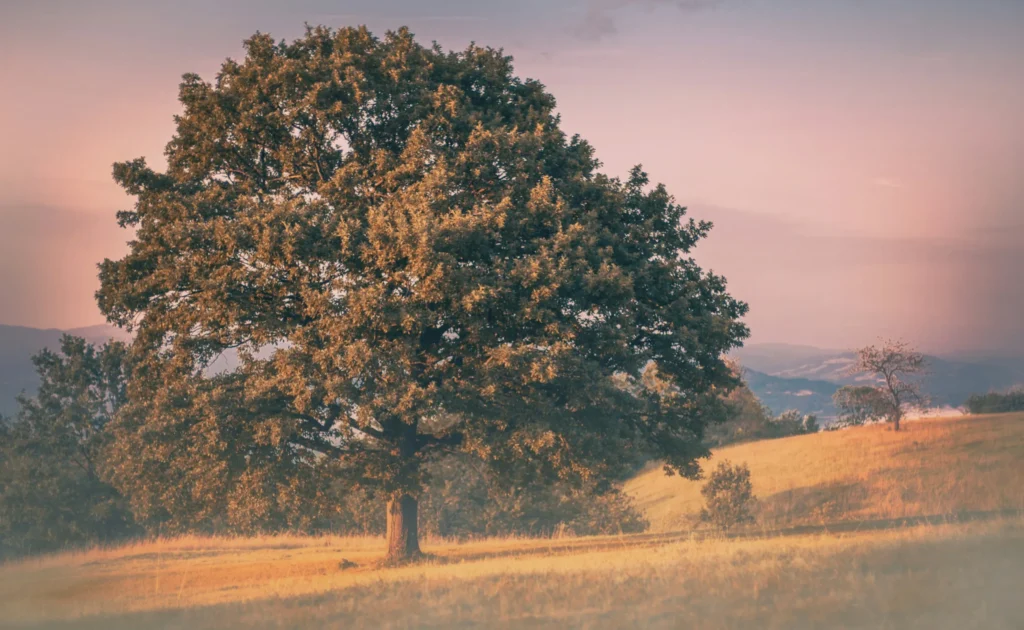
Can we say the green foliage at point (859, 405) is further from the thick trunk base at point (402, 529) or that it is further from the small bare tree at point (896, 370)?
the thick trunk base at point (402, 529)

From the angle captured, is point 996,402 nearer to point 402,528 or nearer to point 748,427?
point 748,427

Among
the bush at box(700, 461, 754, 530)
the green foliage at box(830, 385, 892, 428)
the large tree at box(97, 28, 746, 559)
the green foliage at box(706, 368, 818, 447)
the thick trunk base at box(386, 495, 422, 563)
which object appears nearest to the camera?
the large tree at box(97, 28, 746, 559)

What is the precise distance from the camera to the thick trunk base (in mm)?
29734

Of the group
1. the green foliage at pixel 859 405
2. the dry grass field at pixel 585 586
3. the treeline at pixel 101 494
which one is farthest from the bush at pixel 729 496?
the green foliage at pixel 859 405

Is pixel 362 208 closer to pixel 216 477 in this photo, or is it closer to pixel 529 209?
pixel 529 209

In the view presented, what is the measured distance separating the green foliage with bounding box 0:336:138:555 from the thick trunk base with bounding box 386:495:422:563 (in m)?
26.1

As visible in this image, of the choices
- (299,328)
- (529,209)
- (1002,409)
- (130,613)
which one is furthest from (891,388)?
(130,613)

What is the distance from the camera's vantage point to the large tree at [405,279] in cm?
2414

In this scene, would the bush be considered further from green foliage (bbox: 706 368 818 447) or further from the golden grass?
green foliage (bbox: 706 368 818 447)

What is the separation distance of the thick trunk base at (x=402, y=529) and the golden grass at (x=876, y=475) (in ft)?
63.8

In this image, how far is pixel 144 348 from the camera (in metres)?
28.0

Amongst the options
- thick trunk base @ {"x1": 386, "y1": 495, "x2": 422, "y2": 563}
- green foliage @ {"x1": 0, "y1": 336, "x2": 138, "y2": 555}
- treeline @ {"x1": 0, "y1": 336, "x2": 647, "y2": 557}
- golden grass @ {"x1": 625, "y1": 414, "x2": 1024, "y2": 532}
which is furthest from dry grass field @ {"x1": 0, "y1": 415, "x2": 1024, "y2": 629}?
golden grass @ {"x1": 625, "y1": 414, "x2": 1024, "y2": 532}

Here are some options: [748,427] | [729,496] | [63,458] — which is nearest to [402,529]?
[729,496]

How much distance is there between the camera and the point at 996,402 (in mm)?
92562
